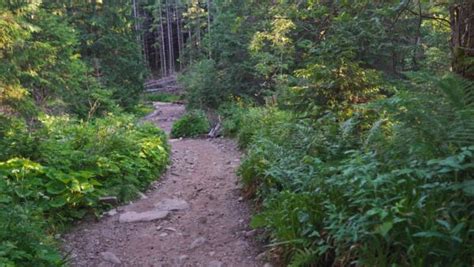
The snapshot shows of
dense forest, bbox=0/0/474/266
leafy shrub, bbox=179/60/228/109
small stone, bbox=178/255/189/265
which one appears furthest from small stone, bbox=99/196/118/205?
leafy shrub, bbox=179/60/228/109

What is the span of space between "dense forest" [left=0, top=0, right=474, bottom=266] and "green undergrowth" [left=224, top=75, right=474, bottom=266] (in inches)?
0.5

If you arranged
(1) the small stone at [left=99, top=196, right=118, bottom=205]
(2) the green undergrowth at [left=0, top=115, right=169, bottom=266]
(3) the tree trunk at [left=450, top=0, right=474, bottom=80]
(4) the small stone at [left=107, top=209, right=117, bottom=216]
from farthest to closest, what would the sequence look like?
(1) the small stone at [left=99, top=196, right=118, bottom=205] → (4) the small stone at [left=107, top=209, right=117, bottom=216] → (3) the tree trunk at [left=450, top=0, right=474, bottom=80] → (2) the green undergrowth at [left=0, top=115, right=169, bottom=266]

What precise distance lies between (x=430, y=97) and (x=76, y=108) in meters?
12.4

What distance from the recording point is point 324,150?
5.19 metres

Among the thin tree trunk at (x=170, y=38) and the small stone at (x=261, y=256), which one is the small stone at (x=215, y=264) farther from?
the thin tree trunk at (x=170, y=38)

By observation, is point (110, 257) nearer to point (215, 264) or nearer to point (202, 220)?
point (215, 264)

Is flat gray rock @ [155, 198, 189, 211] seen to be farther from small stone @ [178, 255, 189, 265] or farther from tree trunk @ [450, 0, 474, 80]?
tree trunk @ [450, 0, 474, 80]

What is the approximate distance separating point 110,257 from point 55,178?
164 cm

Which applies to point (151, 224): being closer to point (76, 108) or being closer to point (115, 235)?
point (115, 235)

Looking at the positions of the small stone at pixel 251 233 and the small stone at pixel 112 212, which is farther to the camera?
the small stone at pixel 112 212

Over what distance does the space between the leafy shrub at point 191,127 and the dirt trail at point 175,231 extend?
8793 millimetres

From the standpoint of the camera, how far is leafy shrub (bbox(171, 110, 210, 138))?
56.3 feet

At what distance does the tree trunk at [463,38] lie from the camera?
4137 mm

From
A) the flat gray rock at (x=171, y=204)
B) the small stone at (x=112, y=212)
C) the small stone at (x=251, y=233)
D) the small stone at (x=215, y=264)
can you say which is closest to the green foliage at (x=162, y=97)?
the flat gray rock at (x=171, y=204)
